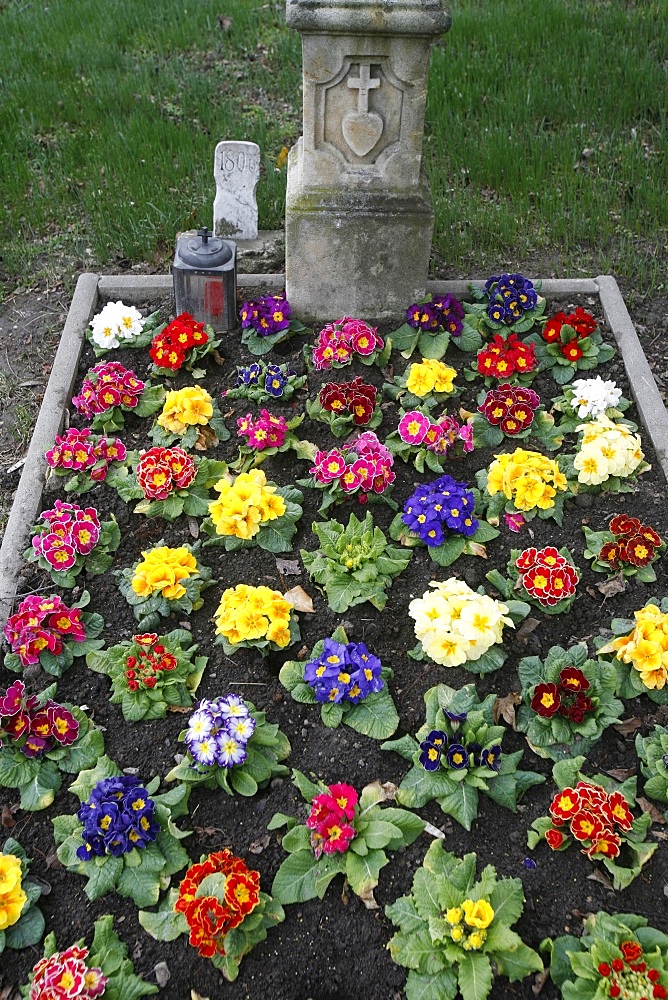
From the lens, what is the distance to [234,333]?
4383 mm

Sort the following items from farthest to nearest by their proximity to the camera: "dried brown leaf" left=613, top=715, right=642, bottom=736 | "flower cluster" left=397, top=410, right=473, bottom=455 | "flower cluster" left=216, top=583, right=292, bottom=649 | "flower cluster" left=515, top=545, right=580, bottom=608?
"flower cluster" left=397, top=410, right=473, bottom=455
"flower cluster" left=515, top=545, right=580, bottom=608
"flower cluster" left=216, top=583, right=292, bottom=649
"dried brown leaf" left=613, top=715, right=642, bottom=736

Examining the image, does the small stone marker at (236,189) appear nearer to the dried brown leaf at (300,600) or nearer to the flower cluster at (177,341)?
the flower cluster at (177,341)

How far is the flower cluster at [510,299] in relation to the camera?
4.33 metres

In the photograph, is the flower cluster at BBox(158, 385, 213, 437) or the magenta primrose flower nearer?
the magenta primrose flower

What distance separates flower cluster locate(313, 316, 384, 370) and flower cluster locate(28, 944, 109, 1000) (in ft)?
8.42

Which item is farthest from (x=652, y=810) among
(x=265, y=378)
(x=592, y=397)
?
(x=265, y=378)

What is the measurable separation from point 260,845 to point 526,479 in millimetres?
1704

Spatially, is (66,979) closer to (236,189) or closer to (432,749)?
(432,749)

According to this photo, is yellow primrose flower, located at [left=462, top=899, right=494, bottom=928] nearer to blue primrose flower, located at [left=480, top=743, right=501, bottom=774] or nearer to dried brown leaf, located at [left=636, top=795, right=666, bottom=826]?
blue primrose flower, located at [left=480, top=743, right=501, bottom=774]

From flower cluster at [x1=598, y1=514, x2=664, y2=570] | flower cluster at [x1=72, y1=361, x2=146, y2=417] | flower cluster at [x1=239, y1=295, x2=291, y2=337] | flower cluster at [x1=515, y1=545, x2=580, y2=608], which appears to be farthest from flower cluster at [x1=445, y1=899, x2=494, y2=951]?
flower cluster at [x1=239, y1=295, x2=291, y2=337]

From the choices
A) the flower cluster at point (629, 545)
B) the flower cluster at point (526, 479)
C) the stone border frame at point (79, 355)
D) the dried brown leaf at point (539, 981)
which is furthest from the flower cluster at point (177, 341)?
the dried brown leaf at point (539, 981)

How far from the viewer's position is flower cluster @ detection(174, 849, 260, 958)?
2355 millimetres

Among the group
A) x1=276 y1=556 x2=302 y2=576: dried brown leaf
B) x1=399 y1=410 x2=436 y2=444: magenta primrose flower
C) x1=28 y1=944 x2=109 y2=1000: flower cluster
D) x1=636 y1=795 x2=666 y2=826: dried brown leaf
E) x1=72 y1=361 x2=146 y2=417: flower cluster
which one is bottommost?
x1=28 y1=944 x2=109 y2=1000: flower cluster

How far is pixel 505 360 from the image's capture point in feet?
13.5
